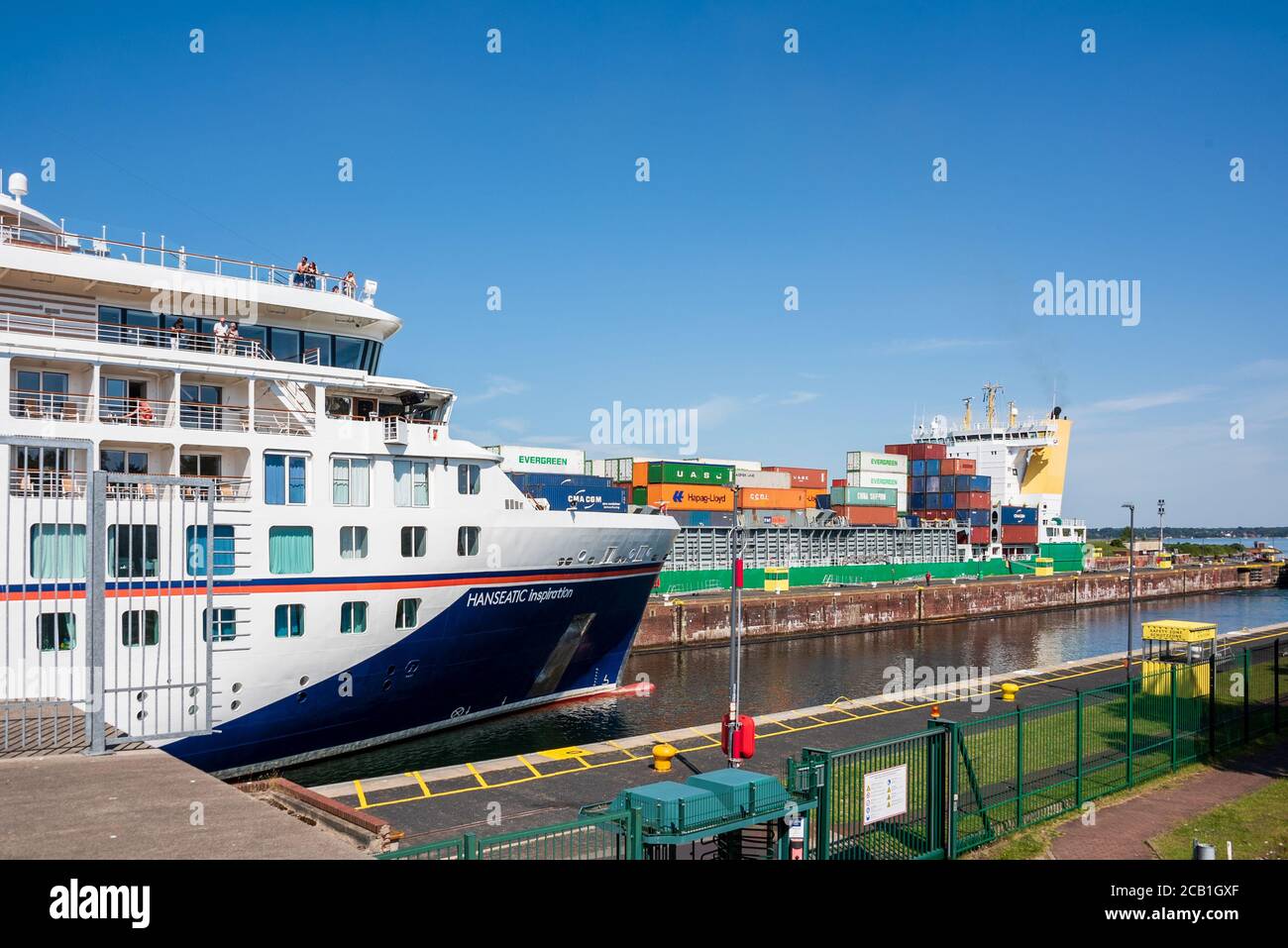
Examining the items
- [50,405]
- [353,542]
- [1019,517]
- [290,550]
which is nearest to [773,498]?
[1019,517]

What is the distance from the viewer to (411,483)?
946 inches

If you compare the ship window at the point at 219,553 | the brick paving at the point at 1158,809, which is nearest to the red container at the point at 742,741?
the brick paving at the point at 1158,809

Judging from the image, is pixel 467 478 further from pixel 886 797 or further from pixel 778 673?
pixel 778 673

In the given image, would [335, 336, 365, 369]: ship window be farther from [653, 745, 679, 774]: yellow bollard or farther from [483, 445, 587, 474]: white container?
[483, 445, 587, 474]: white container

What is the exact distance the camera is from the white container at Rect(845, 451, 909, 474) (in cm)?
9444

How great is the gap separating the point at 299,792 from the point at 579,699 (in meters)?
18.8

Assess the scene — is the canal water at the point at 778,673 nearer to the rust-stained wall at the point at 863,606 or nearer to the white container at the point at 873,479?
the rust-stained wall at the point at 863,606

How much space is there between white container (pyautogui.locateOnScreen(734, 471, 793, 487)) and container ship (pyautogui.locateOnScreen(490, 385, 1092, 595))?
182 mm

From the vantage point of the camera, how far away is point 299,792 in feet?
41.4

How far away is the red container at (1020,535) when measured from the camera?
98.6 meters
